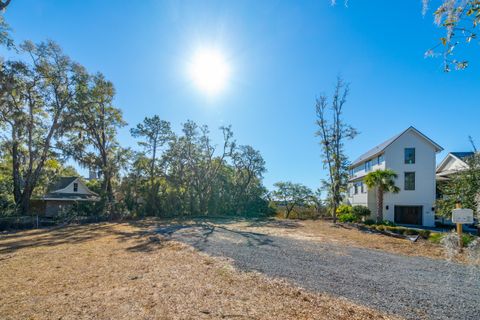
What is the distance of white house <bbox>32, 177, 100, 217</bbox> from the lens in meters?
21.2

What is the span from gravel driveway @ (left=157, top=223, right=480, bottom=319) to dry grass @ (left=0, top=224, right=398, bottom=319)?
0.57m

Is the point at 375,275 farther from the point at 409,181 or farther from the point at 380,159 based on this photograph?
the point at 380,159

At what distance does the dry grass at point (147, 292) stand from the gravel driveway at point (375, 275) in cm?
57

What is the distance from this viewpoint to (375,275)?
543 cm

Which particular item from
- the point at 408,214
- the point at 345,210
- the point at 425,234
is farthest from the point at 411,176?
the point at 425,234

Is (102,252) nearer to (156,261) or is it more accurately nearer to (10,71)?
(156,261)

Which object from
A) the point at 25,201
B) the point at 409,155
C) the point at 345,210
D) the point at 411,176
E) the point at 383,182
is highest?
the point at 409,155

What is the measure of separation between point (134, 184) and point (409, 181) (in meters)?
23.9

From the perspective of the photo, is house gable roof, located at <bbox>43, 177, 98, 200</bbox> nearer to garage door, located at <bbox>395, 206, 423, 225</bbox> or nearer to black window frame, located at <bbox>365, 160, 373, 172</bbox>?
black window frame, located at <bbox>365, 160, 373, 172</bbox>

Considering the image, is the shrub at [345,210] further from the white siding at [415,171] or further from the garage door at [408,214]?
the garage door at [408,214]

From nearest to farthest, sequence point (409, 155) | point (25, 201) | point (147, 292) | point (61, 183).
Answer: point (147, 292)
point (25, 201)
point (409, 155)
point (61, 183)

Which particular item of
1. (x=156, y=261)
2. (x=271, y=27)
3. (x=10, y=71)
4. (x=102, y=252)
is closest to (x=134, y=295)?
(x=156, y=261)

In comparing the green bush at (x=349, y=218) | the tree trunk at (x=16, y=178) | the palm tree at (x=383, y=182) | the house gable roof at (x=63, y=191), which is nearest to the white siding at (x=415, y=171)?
the palm tree at (x=383, y=182)

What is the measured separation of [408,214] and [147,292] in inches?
814
